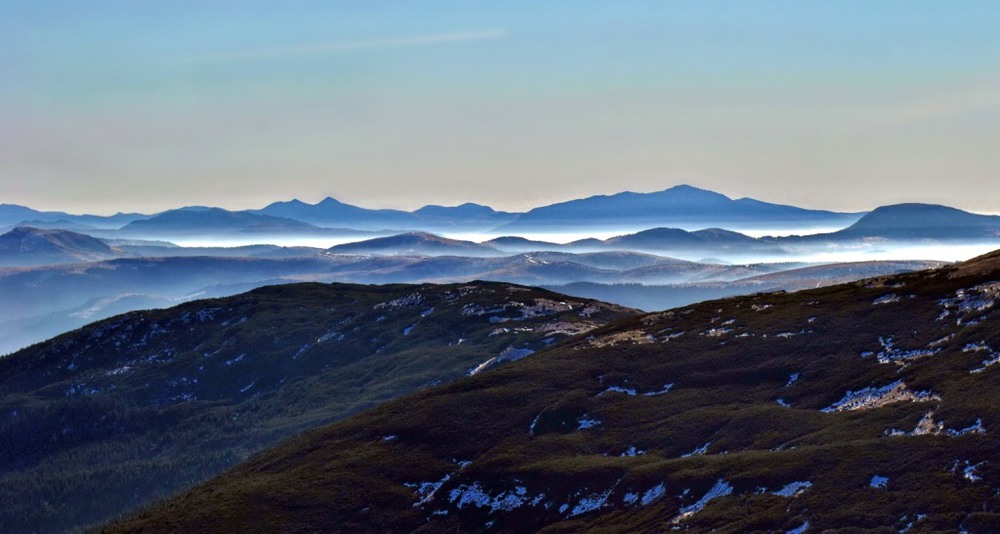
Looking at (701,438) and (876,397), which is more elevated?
(876,397)

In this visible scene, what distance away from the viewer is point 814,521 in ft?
282

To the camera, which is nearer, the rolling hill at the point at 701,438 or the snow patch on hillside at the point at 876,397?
the rolling hill at the point at 701,438

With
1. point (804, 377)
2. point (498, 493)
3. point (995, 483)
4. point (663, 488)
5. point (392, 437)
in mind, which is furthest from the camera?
point (392, 437)

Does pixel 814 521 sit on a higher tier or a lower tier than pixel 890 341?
lower

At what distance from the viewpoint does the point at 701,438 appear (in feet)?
A: 407

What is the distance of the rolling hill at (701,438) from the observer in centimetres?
9225

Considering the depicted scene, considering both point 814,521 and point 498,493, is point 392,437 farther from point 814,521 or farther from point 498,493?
point 814,521

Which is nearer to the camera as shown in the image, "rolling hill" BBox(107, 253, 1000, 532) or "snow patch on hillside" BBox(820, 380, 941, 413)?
"rolling hill" BBox(107, 253, 1000, 532)

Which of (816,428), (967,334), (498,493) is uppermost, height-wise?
(967,334)

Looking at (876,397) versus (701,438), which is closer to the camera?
(876,397)

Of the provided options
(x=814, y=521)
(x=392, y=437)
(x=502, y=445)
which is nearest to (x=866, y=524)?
(x=814, y=521)

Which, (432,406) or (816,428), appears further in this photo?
(432,406)

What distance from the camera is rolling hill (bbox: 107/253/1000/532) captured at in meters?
92.2

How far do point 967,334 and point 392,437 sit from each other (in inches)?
3360
